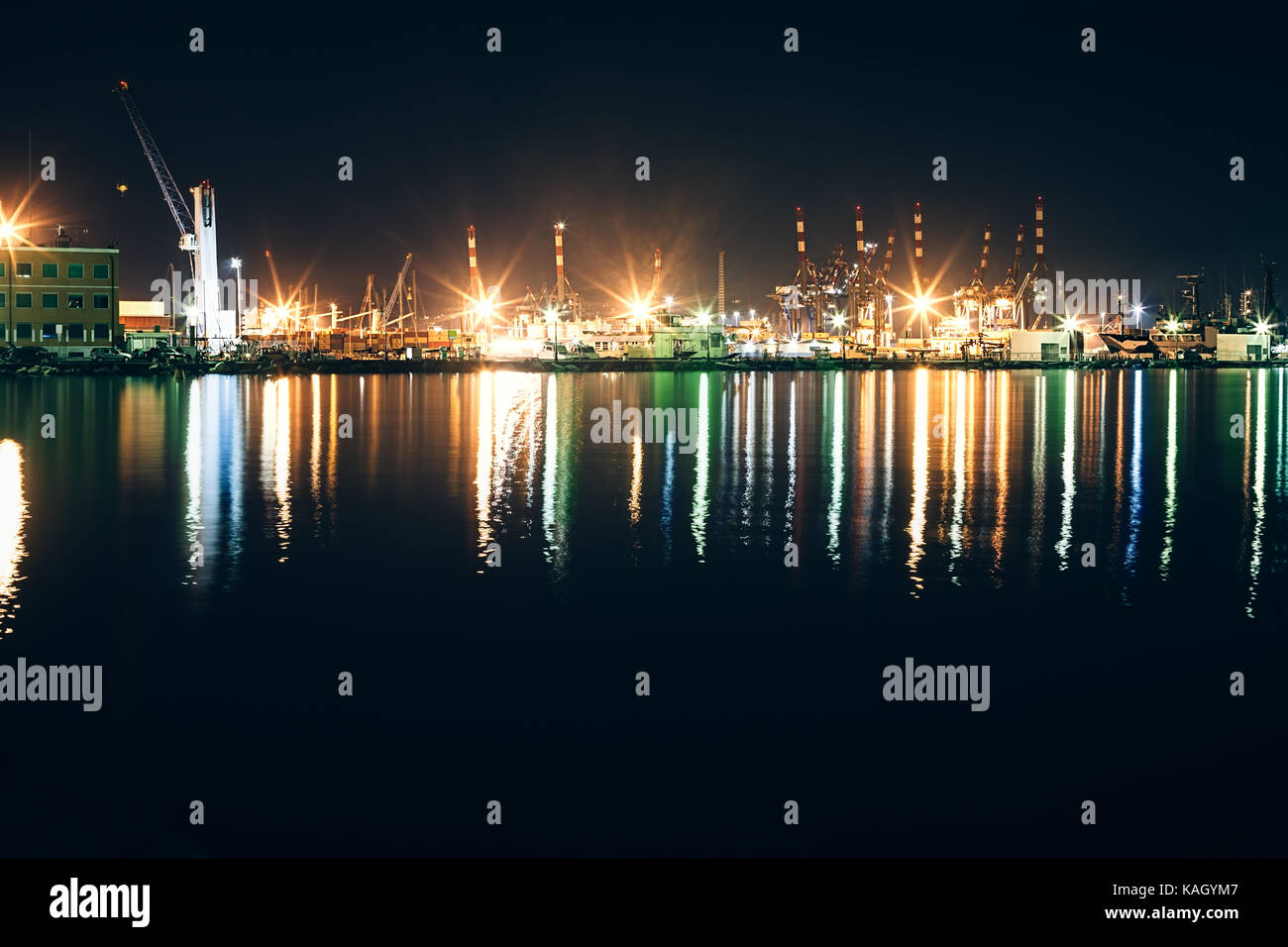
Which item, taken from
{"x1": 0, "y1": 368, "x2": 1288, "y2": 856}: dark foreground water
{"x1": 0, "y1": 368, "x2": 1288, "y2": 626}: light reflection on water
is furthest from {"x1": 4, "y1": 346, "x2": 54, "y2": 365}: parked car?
{"x1": 0, "y1": 368, "x2": 1288, "y2": 856}: dark foreground water

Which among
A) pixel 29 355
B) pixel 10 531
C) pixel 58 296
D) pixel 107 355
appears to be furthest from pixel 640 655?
pixel 58 296

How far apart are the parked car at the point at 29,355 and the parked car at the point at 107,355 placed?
1.98 metres

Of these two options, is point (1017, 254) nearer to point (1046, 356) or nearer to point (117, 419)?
point (1046, 356)

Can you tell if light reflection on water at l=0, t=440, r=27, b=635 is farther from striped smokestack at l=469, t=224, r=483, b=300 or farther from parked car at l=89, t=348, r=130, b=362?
striped smokestack at l=469, t=224, r=483, b=300

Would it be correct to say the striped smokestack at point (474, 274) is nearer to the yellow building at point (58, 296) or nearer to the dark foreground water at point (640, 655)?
the yellow building at point (58, 296)

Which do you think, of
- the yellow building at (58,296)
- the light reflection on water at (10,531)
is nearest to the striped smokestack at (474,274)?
the yellow building at (58,296)

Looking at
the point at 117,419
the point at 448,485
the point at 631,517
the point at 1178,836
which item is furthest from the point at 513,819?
the point at 117,419

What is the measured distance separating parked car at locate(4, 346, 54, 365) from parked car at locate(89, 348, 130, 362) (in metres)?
1.98

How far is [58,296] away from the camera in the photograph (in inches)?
2638

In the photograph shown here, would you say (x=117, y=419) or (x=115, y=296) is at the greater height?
(x=115, y=296)

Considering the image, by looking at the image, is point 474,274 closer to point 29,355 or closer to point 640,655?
point 29,355

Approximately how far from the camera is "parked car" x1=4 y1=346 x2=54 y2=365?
209 feet

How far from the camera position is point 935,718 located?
8.91 metres

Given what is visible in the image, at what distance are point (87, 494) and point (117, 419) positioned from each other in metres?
16.0
